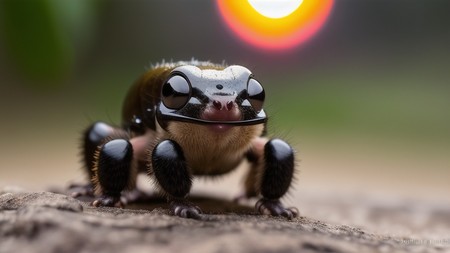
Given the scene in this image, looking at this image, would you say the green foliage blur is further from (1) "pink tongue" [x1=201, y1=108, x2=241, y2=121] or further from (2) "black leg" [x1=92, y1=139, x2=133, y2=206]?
(1) "pink tongue" [x1=201, y1=108, x2=241, y2=121]

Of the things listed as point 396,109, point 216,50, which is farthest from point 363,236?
point 216,50

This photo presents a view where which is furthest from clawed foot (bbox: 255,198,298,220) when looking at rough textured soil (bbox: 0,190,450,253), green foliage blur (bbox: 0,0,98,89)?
green foliage blur (bbox: 0,0,98,89)

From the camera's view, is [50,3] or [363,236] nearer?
[363,236]

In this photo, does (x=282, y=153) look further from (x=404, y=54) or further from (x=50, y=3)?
(x=404, y=54)

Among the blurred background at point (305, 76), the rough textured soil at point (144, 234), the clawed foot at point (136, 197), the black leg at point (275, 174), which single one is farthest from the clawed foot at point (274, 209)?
the blurred background at point (305, 76)

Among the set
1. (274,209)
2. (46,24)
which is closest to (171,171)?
(274,209)

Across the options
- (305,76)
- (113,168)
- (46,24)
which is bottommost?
(113,168)

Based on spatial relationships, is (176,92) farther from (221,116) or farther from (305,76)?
(305,76)
